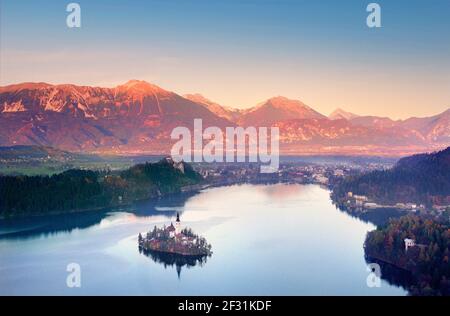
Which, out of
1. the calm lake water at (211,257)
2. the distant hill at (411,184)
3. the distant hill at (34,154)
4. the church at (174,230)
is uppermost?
the distant hill at (34,154)

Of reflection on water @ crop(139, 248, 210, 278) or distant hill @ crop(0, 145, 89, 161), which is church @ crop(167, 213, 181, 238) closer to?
reflection on water @ crop(139, 248, 210, 278)

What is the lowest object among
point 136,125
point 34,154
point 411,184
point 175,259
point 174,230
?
point 175,259

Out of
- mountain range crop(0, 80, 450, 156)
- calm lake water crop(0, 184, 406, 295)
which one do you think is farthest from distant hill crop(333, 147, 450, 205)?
mountain range crop(0, 80, 450, 156)

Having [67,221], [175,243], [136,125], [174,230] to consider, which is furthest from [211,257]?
[136,125]

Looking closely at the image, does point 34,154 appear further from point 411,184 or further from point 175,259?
point 175,259

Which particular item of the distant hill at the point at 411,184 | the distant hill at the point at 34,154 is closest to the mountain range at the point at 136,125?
the distant hill at the point at 34,154

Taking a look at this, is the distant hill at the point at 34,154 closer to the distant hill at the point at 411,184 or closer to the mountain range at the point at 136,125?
the mountain range at the point at 136,125
